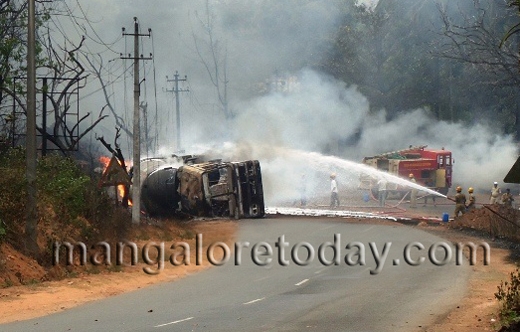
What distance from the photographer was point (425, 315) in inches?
594

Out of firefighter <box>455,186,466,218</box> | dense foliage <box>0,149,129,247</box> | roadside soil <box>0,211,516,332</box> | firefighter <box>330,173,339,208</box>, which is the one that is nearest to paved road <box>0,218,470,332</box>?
roadside soil <box>0,211,516,332</box>

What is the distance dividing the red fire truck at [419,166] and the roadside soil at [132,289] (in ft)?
72.6

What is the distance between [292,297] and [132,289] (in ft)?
13.4

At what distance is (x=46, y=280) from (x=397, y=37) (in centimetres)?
5337

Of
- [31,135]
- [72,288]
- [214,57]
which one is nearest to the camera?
[72,288]

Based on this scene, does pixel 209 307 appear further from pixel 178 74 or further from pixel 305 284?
pixel 178 74

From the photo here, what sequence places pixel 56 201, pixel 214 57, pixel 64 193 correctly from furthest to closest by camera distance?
1. pixel 214 57
2. pixel 64 193
3. pixel 56 201

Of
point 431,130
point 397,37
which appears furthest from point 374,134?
point 397,37

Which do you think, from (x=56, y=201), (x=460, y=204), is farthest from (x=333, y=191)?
(x=56, y=201)

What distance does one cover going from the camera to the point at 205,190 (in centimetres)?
3234

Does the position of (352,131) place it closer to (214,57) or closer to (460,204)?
(214,57)

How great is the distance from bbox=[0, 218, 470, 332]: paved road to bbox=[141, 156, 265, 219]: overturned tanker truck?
583 cm

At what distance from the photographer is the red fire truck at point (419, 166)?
48812 millimetres

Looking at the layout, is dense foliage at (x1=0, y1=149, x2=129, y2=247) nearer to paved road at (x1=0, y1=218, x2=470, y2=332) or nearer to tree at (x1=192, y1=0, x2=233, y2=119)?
paved road at (x1=0, y1=218, x2=470, y2=332)
